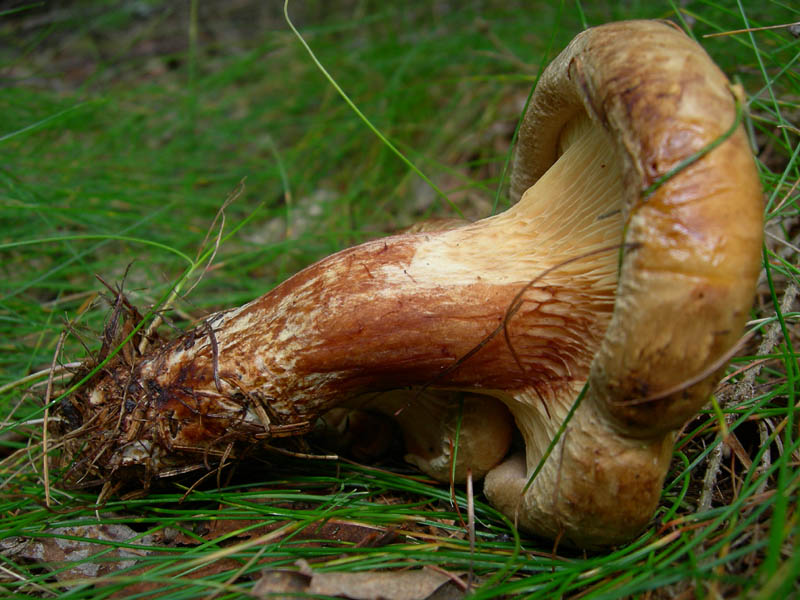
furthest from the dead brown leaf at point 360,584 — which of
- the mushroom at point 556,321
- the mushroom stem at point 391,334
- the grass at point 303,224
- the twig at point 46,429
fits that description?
the twig at point 46,429

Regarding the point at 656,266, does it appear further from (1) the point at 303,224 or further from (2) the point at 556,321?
(1) the point at 303,224

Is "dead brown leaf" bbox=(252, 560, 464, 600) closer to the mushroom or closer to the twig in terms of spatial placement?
the mushroom

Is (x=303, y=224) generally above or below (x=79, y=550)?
above

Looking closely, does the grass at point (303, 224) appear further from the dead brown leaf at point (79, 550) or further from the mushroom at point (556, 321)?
the mushroom at point (556, 321)

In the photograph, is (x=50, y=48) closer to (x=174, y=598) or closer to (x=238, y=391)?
(x=238, y=391)

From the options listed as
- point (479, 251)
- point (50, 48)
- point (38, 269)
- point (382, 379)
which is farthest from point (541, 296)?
point (50, 48)

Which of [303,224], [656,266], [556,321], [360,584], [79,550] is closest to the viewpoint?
[656,266]

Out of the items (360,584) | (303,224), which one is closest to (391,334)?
(360,584)

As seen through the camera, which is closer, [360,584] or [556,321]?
[360,584]
